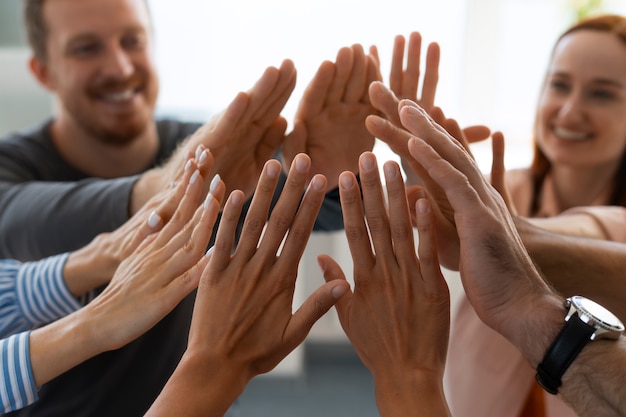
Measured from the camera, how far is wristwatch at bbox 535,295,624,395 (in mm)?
669

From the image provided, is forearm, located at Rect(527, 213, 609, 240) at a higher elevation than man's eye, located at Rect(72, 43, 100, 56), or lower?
lower

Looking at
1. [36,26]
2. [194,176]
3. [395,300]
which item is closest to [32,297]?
[194,176]

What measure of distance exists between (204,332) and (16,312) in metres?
0.36

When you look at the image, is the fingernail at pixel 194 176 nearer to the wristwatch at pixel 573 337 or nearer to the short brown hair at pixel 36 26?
the wristwatch at pixel 573 337

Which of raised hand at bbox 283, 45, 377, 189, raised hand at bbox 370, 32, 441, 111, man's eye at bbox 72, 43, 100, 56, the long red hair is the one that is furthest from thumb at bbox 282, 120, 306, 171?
man's eye at bbox 72, 43, 100, 56

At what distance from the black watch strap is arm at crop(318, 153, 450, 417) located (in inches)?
4.4

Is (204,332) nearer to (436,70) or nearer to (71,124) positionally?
(436,70)

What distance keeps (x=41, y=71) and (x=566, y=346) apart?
1.53 m

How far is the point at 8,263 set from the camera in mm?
964

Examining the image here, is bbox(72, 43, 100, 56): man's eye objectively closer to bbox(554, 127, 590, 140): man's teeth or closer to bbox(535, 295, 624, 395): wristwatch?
bbox(554, 127, 590, 140): man's teeth

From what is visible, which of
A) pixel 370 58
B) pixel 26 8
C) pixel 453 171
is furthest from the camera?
pixel 26 8

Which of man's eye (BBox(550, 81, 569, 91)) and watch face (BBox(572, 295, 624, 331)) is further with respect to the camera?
man's eye (BBox(550, 81, 569, 91))

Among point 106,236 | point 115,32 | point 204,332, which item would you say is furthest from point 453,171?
point 115,32

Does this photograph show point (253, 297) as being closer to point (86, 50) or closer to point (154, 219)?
point (154, 219)
